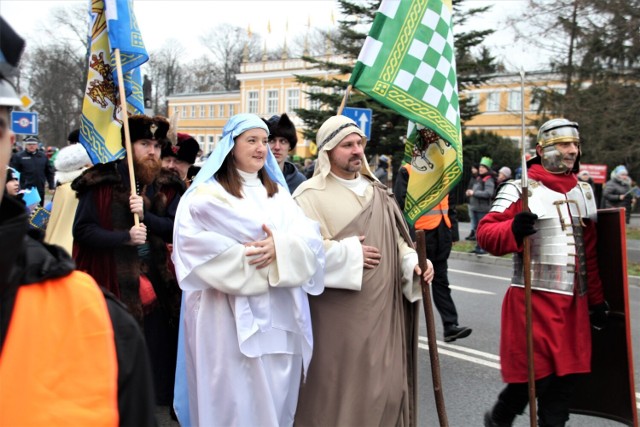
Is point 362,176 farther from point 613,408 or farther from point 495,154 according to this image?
point 495,154

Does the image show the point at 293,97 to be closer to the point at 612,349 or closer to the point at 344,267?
the point at 612,349

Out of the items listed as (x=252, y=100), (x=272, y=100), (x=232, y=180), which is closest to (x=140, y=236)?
(x=232, y=180)

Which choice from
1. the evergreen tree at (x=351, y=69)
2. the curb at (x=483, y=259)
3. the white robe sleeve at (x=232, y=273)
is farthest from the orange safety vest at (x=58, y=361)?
the evergreen tree at (x=351, y=69)

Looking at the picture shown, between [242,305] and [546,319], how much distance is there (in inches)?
69.3

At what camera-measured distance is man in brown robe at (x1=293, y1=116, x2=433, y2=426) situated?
3787 millimetres

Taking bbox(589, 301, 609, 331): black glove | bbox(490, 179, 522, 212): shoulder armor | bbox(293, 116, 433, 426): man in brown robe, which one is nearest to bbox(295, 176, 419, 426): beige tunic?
bbox(293, 116, 433, 426): man in brown robe

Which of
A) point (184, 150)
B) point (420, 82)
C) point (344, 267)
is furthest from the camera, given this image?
point (184, 150)

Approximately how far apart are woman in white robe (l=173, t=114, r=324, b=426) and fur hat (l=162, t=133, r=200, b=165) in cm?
186

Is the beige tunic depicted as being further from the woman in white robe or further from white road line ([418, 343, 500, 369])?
white road line ([418, 343, 500, 369])

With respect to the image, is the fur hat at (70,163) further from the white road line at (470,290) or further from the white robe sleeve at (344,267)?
the white road line at (470,290)

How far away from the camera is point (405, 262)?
13.4 ft

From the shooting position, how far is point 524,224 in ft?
12.7

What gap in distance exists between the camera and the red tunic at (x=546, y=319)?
406 centimetres

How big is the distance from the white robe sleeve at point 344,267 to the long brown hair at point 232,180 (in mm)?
470
